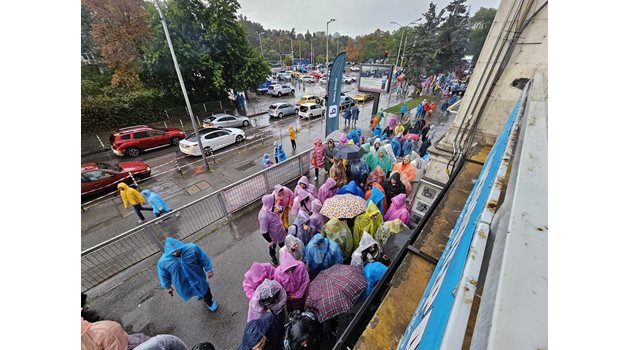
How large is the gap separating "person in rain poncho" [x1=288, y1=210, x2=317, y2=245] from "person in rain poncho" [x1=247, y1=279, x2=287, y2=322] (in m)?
1.28

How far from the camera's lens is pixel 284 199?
5.37m

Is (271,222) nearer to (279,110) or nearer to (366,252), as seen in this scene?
(366,252)

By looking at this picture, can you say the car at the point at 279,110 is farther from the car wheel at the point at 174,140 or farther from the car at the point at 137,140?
the car at the point at 137,140

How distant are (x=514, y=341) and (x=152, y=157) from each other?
607 inches

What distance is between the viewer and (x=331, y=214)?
4.37 meters

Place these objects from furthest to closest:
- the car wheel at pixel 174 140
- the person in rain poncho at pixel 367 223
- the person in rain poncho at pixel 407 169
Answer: the car wheel at pixel 174 140 < the person in rain poncho at pixel 407 169 < the person in rain poncho at pixel 367 223

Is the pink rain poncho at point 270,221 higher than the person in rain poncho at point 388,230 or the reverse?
the reverse

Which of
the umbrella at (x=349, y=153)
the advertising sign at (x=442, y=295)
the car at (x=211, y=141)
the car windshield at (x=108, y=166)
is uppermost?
the advertising sign at (x=442, y=295)

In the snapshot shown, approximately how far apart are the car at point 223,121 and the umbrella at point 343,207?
14.3 metres

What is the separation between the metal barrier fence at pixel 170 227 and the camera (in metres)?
4.77

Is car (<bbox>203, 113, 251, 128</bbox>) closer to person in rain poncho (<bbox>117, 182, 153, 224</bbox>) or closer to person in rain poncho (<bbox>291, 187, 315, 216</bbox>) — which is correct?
person in rain poncho (<bbox>117, 182, 153, 224</bbox>)

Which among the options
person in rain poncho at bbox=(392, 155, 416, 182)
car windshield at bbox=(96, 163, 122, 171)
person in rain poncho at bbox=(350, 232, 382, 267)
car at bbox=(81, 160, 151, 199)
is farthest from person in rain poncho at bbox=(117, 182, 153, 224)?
person in rain poncho at bbox=(392, 155, 416, 182)

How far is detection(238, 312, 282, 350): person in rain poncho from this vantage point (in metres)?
2.73

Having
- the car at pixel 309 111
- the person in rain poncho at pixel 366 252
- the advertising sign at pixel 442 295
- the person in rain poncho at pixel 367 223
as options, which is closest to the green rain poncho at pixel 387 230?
the person in rain poncho at pixel 367 223
